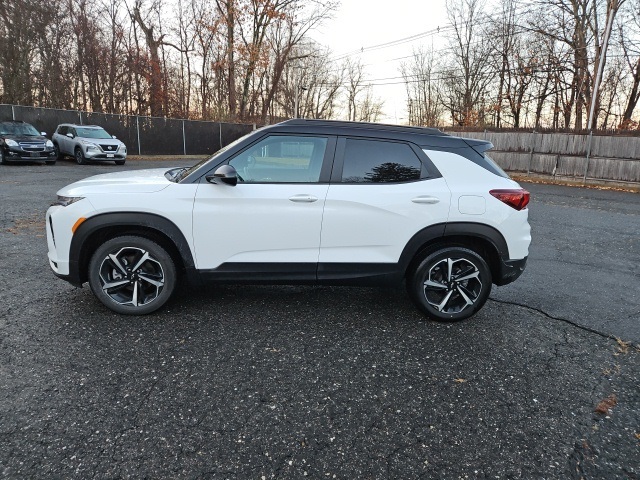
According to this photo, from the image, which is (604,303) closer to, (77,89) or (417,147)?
(417,147)

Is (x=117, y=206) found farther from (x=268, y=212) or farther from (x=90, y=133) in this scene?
(x=90, y=133)

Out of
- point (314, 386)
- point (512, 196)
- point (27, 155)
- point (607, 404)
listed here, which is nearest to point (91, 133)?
point (27, 155)

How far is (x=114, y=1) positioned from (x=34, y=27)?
24.7ft

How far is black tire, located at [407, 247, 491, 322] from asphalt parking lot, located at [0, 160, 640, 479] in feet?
0.50

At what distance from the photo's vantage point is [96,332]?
339 cm

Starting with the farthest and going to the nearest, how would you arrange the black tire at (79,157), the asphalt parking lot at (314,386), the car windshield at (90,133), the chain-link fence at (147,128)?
the chain-link fence at (147,128), the car windshield at (90,133), the black tire at (79,157), the asphalt parking lot at (314,386)

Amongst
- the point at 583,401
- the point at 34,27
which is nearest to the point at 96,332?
the point at 583,401

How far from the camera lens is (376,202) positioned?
3.60 m

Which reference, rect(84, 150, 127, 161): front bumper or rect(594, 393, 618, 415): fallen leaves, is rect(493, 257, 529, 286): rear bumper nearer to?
rect(594, 393, 618, 415): fallen leaves

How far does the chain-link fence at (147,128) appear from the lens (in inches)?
835

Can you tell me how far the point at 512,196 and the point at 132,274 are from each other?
3.35 metres

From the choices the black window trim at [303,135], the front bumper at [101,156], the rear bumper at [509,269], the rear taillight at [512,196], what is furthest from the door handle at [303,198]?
the front bumper at [101,156]

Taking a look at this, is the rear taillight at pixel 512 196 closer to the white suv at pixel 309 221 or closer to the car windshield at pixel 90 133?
the white suv at pixel 309 221

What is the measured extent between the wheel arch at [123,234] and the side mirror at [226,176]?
0.55m
